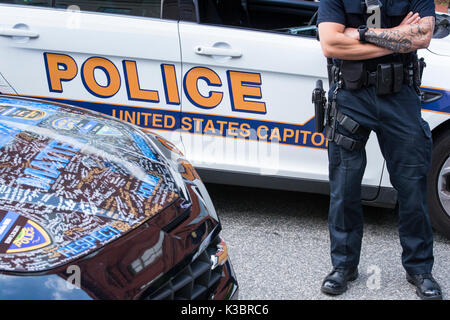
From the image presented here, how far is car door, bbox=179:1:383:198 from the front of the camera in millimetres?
3178

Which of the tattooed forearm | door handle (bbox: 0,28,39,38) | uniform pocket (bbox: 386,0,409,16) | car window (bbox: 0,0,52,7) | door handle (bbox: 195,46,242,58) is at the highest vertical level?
uniform pocket (bbox: 386,0,409,16)

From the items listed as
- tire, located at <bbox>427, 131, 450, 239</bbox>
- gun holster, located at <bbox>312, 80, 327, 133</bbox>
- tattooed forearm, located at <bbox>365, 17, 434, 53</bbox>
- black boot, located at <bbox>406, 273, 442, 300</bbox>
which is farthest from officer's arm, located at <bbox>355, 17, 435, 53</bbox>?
black boot, located at <bbox>406, 273, 442, 300</bbox>

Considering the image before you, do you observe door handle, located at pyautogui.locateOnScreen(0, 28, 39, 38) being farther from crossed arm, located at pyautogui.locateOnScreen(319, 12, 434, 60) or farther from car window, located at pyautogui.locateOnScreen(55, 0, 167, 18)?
crossed arm, located at pyautogui.locateOnScreen(319, 12, 434, 60)

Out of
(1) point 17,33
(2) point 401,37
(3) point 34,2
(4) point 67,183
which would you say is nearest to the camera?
(4) point 67,183

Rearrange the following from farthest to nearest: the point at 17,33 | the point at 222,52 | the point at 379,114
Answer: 1. the point at 17,33
2. the point at 222,52
3. the point at 379,114

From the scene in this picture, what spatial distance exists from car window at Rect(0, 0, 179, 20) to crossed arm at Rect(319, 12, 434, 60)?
3.47ft

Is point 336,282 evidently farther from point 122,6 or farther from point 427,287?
point 122,6

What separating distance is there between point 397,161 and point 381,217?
3.67ft

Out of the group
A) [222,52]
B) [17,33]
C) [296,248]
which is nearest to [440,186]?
[296,248]

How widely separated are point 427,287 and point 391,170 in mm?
555

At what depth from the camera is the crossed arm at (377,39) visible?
250 cm

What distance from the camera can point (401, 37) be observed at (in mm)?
2496

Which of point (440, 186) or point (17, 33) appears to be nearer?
point (440, 186)

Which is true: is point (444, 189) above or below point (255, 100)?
below
